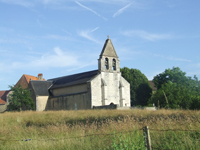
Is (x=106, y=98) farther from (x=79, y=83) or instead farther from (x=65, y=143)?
(x=65, y=143)

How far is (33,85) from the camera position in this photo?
45.4m

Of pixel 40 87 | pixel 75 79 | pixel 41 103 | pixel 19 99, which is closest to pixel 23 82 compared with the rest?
pixel 40 87

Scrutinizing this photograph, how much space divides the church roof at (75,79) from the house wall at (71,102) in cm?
225

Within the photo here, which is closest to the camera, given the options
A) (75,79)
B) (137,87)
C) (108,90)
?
(108,90)

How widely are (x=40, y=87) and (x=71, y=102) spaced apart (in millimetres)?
8325

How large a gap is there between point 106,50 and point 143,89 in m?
25.4

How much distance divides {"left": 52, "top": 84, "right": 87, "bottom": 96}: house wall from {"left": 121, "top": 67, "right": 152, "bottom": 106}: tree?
2343 centimetres

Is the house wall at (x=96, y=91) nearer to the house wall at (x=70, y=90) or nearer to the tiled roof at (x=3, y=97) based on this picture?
the house wall at (x=70, y=90)

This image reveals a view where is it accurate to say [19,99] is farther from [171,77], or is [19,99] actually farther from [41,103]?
[171,77]

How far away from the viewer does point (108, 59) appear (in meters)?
40.8

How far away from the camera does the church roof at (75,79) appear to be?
40.8 m

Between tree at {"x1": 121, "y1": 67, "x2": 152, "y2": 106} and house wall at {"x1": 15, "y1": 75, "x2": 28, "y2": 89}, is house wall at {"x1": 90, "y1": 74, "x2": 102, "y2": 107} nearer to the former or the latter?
house wall at {"x1": 15, "y1": 75, "x2": 28, "y2": 89}

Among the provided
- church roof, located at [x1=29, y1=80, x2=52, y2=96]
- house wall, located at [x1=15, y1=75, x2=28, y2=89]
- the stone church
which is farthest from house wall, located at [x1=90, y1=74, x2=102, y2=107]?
house wall, located at [x1=15, y1=75, x2=28, y2=89]

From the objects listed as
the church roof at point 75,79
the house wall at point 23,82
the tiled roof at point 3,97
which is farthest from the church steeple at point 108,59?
the tiled roof at point 3,97
